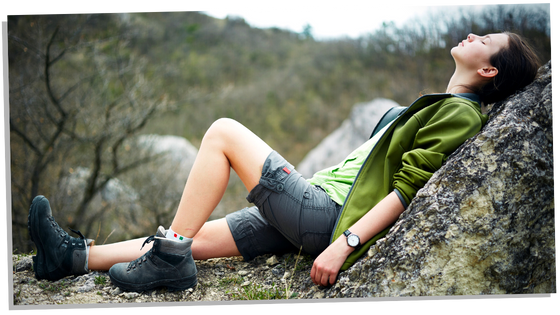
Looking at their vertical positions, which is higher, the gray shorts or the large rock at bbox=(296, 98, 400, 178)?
the gray shorts

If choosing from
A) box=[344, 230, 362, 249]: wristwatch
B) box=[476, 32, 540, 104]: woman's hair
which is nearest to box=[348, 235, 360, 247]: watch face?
box=[344, 230, 362, 249]: wristwatch

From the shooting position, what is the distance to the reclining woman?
1.65 meters

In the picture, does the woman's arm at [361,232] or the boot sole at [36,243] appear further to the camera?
the boot sole at [36,243]

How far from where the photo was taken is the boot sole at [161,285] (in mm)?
1827

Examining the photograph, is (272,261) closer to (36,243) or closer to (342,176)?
(342,176)

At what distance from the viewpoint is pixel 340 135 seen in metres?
8.59

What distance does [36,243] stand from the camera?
1877 millimetres

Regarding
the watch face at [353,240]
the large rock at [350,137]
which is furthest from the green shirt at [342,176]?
the large rock at [350,137]

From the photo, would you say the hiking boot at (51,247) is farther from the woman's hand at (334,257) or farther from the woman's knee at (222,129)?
the woman's hand at (334,257)

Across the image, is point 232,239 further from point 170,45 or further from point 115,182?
point 170,45

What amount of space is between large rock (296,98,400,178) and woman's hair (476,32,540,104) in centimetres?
565

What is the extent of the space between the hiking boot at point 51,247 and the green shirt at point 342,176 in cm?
132

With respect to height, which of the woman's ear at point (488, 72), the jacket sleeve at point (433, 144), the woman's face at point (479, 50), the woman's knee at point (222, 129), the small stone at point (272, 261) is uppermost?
the woman's face at point (479, 50)

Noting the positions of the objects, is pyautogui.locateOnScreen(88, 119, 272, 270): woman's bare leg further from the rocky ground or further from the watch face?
the watch face
